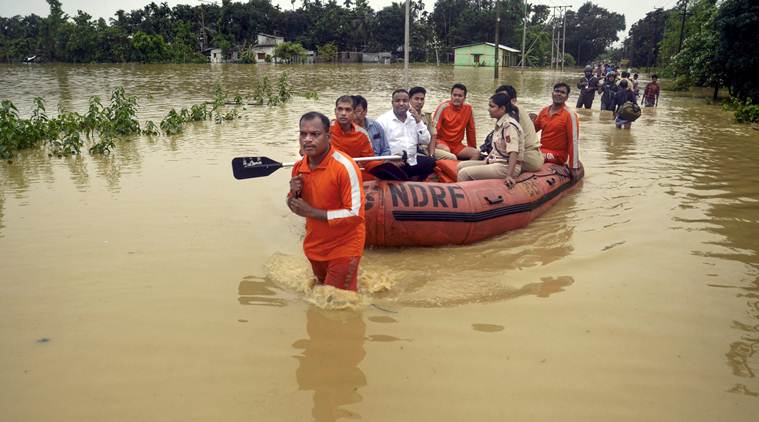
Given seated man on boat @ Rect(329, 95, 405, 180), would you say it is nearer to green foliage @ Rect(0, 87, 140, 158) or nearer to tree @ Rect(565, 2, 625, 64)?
green foliage @ Rect(0, 87, 140, 158)


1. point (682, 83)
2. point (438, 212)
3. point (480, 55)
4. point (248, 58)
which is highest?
point (480, 55)

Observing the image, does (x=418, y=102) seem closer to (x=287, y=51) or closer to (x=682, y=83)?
(x=682, y=83)

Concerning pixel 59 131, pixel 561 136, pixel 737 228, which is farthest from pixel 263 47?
pixel 737 228

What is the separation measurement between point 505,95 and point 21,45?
68163 millimetres

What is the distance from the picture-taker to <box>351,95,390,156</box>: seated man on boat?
5699mm

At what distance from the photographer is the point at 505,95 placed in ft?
19.2

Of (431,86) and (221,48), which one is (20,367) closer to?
(431,86)

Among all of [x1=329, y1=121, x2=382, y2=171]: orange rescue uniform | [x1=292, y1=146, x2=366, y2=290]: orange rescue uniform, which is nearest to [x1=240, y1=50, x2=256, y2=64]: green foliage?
[x1=329, y1=121, x2=382, y2=171]: orange rescue uniform

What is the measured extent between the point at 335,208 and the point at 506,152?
285 cm

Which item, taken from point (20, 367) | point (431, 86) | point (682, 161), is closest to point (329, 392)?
point (20, 367)

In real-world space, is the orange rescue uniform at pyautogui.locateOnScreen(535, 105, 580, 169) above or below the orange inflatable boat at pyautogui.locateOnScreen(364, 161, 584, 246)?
above

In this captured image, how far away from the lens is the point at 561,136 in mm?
7117

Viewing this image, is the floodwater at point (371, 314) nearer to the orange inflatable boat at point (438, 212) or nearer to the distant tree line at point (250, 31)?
the orange inflatable boat at point (438, 212)

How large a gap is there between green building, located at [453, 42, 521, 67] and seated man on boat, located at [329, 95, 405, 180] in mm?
55051
